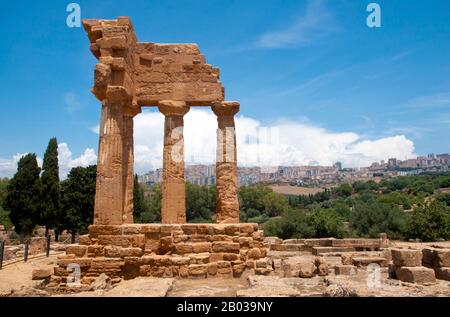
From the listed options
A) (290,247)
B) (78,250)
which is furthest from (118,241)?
(290,247)

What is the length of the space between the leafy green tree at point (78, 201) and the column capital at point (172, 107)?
20.6 meters

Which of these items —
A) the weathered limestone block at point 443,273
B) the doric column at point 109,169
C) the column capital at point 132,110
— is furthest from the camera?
the column capital at point 132,110

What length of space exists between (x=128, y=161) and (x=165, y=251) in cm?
423

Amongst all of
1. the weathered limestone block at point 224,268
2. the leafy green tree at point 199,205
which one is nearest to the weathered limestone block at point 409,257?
the weathered limestone block at point 224,268

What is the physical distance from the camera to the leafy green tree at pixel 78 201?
A: 3228cm

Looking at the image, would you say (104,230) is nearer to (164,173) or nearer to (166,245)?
(166,245)

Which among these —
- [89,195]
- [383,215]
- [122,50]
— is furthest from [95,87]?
[383,215]

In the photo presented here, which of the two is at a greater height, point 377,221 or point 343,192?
point 343,192

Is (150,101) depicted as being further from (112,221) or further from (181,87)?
(112,221)

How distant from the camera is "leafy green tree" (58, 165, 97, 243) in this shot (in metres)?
32.3

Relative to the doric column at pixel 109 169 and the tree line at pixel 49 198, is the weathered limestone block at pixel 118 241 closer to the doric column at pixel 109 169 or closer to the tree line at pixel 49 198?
the doric column at pixel 109 169

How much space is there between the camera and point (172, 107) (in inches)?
562

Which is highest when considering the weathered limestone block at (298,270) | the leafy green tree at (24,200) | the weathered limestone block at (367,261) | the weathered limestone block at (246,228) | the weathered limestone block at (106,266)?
the leafy green tree at (24,200)

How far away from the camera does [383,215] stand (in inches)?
1642
